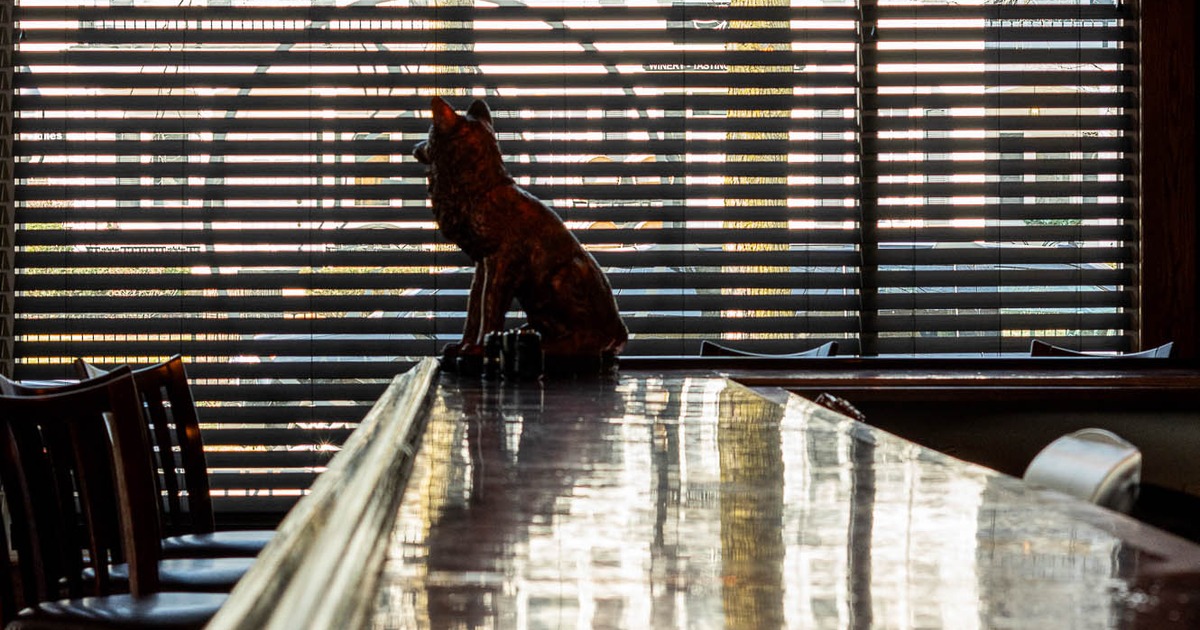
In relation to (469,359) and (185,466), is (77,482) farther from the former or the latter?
(469,359)

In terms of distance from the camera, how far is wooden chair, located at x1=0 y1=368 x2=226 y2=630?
1310mm

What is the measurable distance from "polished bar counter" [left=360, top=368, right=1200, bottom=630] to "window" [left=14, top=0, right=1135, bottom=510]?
2904 millimetres

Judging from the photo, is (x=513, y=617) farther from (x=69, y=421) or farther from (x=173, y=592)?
(x=173, y=592)

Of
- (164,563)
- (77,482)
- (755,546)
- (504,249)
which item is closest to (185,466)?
(164,563)

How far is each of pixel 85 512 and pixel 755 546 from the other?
3.93ft

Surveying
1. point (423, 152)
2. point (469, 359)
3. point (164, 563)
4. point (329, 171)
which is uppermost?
point (329, 171)

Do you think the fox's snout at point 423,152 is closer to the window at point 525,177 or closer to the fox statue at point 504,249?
the fox statue at point 504,249

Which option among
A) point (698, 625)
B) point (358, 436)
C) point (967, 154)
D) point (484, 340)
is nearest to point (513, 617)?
point (698, 625)

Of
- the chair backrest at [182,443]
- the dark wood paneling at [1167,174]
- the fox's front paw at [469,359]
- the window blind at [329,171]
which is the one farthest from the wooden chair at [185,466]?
the dark wood paneling at [1167,174]

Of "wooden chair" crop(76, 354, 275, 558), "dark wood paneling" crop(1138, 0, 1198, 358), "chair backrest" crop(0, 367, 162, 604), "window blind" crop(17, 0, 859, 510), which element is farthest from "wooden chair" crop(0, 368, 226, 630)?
"dark wood paneling" crop(1138, 0, 1198, 358)

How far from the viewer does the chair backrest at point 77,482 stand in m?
1.31

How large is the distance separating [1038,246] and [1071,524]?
11.8ft

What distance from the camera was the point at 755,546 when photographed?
21.1 inches

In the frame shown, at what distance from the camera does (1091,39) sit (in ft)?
12.6
